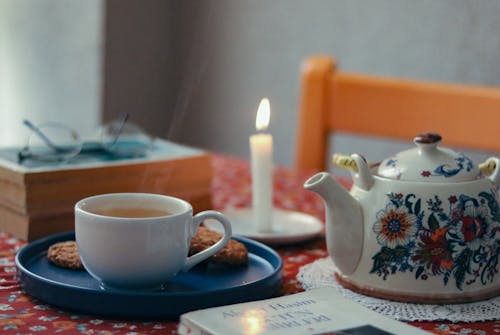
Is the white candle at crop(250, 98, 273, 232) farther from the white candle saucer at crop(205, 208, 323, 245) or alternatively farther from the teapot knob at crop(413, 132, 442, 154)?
the teapot knob at crop(413, 132, 442, 154)

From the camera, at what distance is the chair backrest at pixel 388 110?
150 cm

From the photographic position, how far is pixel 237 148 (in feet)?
9.76

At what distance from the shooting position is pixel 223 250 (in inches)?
33.8

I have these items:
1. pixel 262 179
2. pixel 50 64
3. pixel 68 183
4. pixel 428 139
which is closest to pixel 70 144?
pixel 68 183

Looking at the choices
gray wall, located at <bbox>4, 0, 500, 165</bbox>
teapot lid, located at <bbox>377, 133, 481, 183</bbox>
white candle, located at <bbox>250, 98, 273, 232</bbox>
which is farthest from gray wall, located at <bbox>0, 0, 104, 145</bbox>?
teapot lid, located at <bbox>377, 133, 481, 183</bbox>

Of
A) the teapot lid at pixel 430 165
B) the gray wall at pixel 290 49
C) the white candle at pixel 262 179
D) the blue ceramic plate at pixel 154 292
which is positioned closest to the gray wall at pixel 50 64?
the gray wall at pixel 290 49

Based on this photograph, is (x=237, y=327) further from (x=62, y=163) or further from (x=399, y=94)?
(x=399, y=94)

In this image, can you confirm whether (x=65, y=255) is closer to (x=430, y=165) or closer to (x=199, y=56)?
(x=430, y=165)

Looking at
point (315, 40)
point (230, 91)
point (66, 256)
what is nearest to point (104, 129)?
point (66, 256)

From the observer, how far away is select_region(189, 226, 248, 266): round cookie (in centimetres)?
85

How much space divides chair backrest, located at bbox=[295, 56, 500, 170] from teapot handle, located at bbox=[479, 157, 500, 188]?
65 centimetres

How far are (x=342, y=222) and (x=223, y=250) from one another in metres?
0.13

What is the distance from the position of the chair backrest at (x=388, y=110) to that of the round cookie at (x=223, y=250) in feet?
2.55

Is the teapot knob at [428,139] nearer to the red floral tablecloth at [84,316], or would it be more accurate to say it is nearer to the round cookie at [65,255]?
the red floral tablecloth at [84,316]
